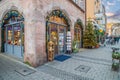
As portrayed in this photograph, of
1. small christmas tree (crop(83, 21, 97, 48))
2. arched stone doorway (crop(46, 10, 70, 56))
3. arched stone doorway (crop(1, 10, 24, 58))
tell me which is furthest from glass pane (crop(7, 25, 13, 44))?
small christmas tree (crop(83, 21, 97, 48))

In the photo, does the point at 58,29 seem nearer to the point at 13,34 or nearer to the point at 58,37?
the point at 58,37

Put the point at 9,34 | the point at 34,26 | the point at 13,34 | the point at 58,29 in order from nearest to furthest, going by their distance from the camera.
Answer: the point at 34,26, the point at 13,34, the point at 58,29, the point at 9,34

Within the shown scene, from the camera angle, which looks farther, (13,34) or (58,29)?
(58,29)

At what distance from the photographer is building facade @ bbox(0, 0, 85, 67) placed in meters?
6.38

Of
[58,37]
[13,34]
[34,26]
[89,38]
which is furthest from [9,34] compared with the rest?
[89,38]

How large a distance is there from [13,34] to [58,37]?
3.81 m

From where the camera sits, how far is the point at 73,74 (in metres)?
5.39

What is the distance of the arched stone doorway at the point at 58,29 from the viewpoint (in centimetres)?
848

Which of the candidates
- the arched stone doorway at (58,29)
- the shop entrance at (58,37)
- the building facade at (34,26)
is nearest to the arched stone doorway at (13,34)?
the building facade at (34,26)

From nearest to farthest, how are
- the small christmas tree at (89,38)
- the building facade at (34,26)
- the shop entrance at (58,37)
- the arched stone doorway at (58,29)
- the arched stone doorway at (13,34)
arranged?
1. the building facade at (34,26)
2. the arched stone doorway at (13,34)
3. the arched stone doorway at (58,29)
4. the shop entrance at (58,37)
5. the small christmas tree at (89,38)

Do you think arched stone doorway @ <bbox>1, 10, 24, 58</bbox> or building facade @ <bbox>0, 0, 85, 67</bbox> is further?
arched stone doorway @ <bbox>1, 10, 24, 58</bbox>

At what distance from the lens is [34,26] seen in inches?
247

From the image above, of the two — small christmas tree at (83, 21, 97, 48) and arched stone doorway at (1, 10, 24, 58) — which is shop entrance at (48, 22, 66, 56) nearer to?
arched stone doorway at (1, 10, 24, 58)

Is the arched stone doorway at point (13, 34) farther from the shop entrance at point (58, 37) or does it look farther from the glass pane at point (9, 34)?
the shop entrance at point (58, 37)
